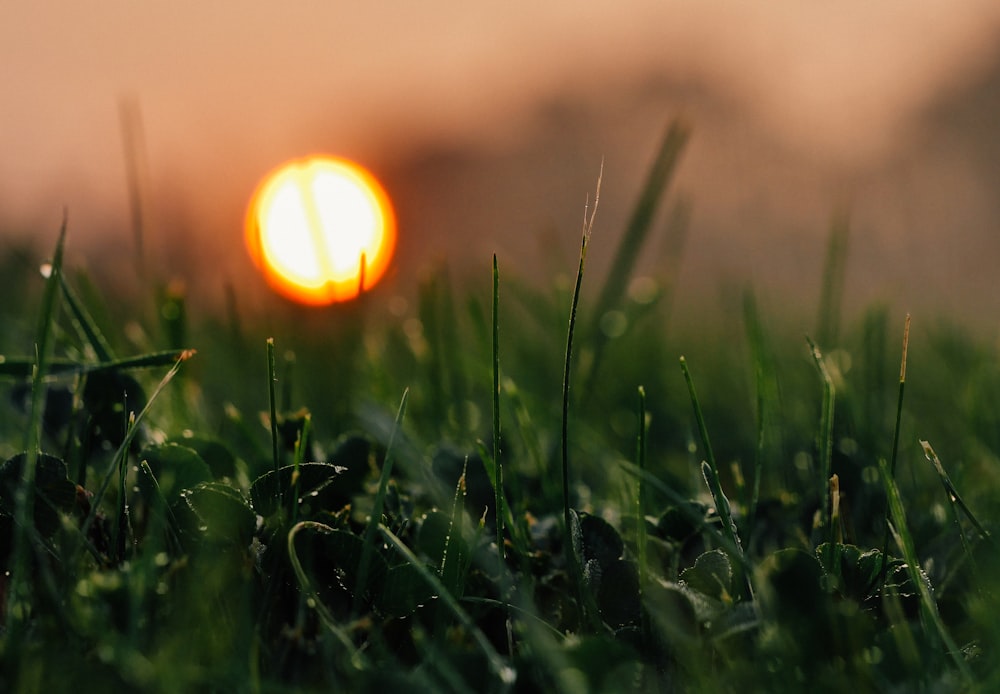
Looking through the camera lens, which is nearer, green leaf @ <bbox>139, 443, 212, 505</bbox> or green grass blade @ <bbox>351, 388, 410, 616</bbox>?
green grass blade @ <bbox>351, 388, 410, 616</bbox>

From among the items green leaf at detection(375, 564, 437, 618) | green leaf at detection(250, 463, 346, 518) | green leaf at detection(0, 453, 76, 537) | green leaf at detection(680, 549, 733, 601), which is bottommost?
green leaf at detection(680, 549, 733, 601)

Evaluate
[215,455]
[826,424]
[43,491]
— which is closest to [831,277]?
[826,424]

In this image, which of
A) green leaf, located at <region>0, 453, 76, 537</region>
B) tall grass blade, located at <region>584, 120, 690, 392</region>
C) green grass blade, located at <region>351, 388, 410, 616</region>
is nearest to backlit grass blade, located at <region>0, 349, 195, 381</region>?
green leaf, located at <region>0, 453, 76, 537</region>

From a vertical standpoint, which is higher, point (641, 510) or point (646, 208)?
point (646, 208)

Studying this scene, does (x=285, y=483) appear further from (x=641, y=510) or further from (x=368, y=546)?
(x=641, y=510)

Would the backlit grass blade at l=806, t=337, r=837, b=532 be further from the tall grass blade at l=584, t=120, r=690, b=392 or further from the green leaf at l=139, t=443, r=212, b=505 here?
the tall grass blade at l=584, t=120, r=690, b=392

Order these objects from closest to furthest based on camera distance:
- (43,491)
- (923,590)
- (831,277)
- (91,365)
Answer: (923,590) → (43,491) → (91,365) → (831,277)

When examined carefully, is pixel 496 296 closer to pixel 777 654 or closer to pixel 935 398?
pixel 777 654

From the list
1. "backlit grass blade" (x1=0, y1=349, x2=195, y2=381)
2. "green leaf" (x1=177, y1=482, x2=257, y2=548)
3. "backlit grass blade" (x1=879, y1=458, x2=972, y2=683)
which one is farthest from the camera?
"backlit grass blade" (x1=0, y1=349, x2=195, y2=381)

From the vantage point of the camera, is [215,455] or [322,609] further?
[215,455]

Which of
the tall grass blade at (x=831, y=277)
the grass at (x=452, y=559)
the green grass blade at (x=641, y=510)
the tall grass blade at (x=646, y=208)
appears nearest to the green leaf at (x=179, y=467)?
the grass at (x=452, y=559)

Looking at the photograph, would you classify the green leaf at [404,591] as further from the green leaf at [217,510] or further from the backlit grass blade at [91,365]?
the backlit grass blade at [91,365]

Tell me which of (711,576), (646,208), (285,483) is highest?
(646,208)

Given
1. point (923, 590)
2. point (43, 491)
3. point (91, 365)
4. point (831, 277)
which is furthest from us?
point (831, 277)
